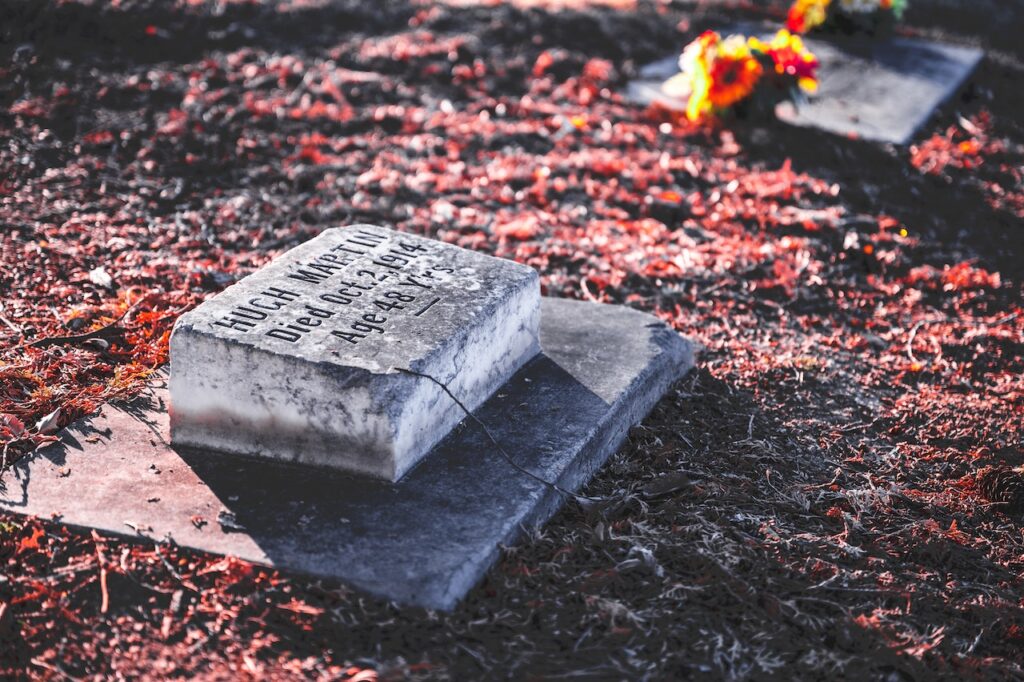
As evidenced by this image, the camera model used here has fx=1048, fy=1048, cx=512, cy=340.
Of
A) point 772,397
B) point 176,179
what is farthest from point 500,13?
point 772,397

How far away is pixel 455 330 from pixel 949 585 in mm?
1640

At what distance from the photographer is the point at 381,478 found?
3121 mm

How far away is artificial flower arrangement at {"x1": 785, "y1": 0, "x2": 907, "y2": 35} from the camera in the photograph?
823cm

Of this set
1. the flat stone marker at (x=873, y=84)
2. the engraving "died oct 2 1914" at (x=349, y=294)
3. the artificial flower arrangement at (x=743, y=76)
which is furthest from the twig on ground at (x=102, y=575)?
the flat stone marker at (x=873, y=84)

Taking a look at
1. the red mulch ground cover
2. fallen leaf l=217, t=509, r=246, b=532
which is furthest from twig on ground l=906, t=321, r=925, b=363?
fallen leaf l=217, t=509, r=246, b=532

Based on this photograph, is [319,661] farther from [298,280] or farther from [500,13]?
[500,13]

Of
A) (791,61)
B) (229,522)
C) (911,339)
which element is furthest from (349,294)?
(791,61)

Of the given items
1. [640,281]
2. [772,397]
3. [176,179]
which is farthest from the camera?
[176,179]

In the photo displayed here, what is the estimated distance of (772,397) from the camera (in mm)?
3988

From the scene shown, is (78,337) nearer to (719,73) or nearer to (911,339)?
(911,339)

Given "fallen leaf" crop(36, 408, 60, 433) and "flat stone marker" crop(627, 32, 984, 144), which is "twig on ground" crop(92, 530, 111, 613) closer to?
"fallen leaf" crop(36, 408, 60, 433)

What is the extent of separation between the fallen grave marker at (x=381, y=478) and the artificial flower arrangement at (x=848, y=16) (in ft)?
18.5

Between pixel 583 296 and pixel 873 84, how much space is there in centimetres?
392

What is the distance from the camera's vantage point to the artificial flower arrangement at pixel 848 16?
8.23 m
